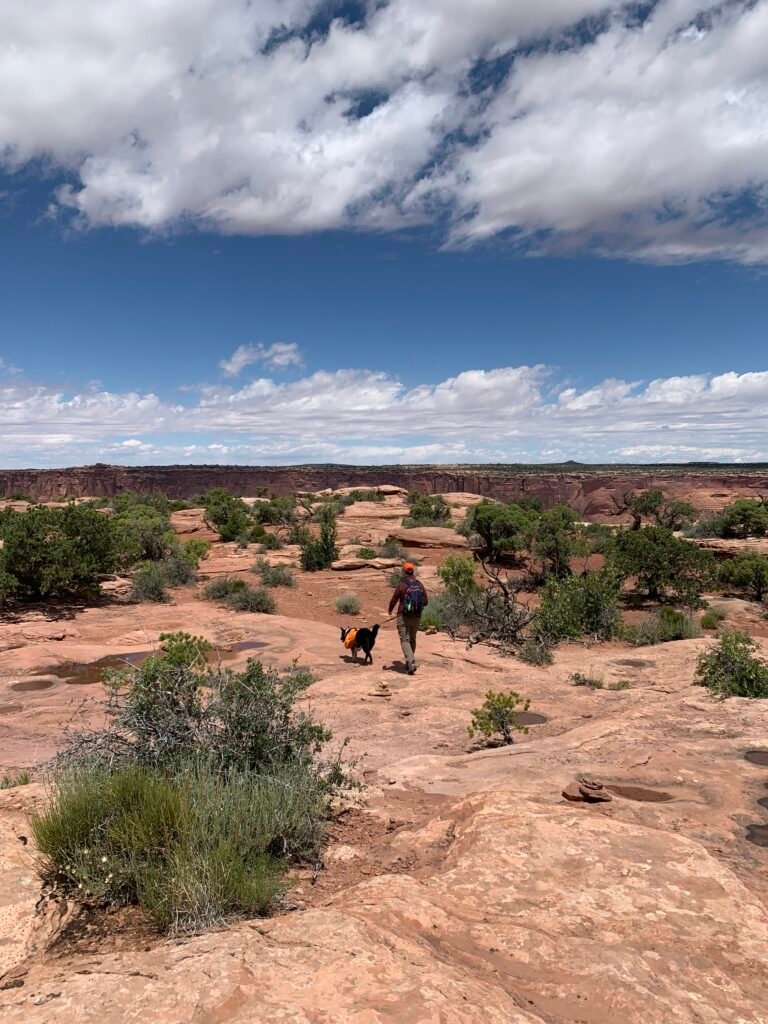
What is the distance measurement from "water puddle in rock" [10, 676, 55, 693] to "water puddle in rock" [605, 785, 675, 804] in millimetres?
9191

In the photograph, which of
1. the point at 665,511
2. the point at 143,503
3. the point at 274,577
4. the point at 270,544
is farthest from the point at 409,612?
the point at 143,503

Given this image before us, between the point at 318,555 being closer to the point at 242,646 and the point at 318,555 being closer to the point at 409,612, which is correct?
the point at 242,646

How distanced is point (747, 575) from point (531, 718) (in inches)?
626

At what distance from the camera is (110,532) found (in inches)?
742

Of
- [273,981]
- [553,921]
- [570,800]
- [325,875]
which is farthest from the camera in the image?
[570,800]

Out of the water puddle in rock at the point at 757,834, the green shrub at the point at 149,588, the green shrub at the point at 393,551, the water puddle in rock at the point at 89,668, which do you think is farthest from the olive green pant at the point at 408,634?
the green shrub at the point at 393,551

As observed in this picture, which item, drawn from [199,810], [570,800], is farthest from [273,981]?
[570,800]

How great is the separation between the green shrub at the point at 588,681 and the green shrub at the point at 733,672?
1362 mm

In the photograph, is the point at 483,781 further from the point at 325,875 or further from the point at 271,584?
the point at 271,584

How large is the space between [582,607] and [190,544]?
18543mm

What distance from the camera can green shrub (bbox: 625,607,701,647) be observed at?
13789 millimetres

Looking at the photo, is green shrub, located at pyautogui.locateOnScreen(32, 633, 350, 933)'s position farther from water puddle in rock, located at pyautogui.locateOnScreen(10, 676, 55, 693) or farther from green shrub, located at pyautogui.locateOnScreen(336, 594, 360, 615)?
green shrub, located at pyautogui.locateOnScreen(336, 594, 360, 615)

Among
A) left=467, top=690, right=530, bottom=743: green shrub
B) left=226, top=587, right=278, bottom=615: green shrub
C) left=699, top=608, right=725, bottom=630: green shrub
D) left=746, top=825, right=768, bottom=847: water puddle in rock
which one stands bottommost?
left=699, top=608, right=725, bottom=630: green shrub

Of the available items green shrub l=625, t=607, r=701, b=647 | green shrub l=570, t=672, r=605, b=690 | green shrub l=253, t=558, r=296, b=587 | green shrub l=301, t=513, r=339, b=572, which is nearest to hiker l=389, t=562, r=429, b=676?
green shrub l=570, t=672, r=605, b=690
